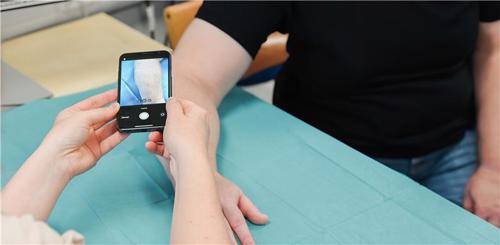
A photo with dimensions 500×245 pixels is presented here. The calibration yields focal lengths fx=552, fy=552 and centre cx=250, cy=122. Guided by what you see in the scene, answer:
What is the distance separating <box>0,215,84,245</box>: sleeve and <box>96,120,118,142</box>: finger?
19cm

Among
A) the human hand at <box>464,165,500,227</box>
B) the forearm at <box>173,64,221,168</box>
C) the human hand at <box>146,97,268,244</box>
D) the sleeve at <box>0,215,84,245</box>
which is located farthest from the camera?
the human hand at <box>464,165,500,227</box>

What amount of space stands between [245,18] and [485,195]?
54cm

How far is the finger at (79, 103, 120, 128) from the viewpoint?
0.69 metres

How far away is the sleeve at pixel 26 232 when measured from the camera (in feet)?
1.78

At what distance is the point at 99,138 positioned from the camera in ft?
2.49

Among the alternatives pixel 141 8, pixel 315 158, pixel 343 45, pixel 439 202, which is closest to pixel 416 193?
pixel 439 202

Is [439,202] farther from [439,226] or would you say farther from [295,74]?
[295,74]

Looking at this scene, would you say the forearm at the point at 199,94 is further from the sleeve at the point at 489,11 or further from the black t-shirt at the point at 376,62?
the sleeve at the point at 489,11

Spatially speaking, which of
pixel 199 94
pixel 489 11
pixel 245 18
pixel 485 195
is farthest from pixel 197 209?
pixel 489 11

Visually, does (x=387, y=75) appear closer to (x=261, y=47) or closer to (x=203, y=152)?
(x=261, y=47)

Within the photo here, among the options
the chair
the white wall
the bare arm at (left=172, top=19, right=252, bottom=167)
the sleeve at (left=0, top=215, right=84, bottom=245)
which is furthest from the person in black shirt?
the white wall

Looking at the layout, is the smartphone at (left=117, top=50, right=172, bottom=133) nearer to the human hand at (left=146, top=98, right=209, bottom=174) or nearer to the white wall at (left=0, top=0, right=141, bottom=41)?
the human hand at (left=146, top=98, right=209, bottom=174)

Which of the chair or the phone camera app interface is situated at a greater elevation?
the phone camera app interface

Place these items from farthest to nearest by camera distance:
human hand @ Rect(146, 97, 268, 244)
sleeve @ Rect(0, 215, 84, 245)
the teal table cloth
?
the teal table cloth, human hand @ Rect(146, 97, 268, 244), sleeve @ Rect(0, 215, 84, 245)
